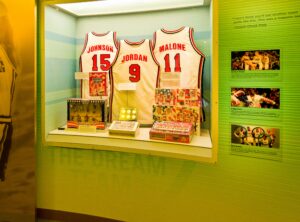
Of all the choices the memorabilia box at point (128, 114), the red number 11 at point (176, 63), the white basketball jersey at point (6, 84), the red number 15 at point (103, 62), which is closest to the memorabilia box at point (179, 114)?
the memorabilia box at point (128, 114)

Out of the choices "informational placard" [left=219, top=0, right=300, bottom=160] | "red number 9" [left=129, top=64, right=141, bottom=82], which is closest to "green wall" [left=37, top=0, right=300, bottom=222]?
"informational placard" [left=219, top=0, right=300, bottom=160]

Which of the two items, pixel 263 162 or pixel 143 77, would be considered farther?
pixel 143 77

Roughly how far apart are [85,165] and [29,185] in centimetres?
51

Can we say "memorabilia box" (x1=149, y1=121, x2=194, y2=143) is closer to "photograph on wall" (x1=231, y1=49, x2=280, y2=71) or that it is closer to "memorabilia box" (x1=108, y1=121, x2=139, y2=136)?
"memorabilia box" (x1=108, y1=121, x2=139, y2=136)

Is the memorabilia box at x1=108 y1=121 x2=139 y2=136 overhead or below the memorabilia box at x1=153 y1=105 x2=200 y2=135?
below

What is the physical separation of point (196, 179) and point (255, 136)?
1.78ft

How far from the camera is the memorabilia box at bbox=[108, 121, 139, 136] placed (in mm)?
1806

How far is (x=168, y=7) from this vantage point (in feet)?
6.97

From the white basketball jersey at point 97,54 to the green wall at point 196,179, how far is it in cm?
22

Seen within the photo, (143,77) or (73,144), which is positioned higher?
(143,77)

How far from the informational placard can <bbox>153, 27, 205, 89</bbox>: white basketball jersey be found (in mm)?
434

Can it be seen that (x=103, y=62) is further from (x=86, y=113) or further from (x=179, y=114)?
(x=179, y=114)

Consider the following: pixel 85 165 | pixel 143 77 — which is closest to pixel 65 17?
pixel 143 77

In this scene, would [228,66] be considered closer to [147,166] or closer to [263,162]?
[263,162]
